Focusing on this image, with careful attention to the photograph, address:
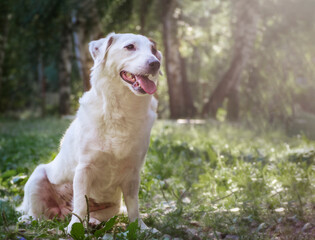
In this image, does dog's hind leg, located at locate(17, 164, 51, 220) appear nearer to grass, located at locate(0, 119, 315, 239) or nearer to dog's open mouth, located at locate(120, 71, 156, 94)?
grass, located at locate(0, 119, 315, 239)

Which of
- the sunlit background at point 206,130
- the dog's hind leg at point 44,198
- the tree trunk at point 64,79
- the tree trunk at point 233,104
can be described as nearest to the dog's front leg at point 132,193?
the sunlit background at point 206,130

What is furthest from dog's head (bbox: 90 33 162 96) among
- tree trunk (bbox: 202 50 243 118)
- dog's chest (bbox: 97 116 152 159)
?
tree trunk (bbox: 202 50 243 118)

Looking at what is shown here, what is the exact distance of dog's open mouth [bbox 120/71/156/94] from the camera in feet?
11.0

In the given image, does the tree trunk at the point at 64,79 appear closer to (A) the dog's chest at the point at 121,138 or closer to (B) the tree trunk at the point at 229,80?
(B) the tree trunk at the point at 229,80

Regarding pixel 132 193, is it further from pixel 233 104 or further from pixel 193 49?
pixel 193 49

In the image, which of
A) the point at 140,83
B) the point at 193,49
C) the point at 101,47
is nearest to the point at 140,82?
the point at 140,83

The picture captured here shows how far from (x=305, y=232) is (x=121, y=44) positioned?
2.13 metres

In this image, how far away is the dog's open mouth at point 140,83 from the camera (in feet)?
11.0

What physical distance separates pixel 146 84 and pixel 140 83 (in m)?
0.05

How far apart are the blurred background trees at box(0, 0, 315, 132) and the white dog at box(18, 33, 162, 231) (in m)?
2.67

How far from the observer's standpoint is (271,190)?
14.9ft

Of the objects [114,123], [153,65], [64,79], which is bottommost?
[64,79]

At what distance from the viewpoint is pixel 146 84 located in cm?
337

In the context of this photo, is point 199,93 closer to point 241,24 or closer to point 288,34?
point 288,34
